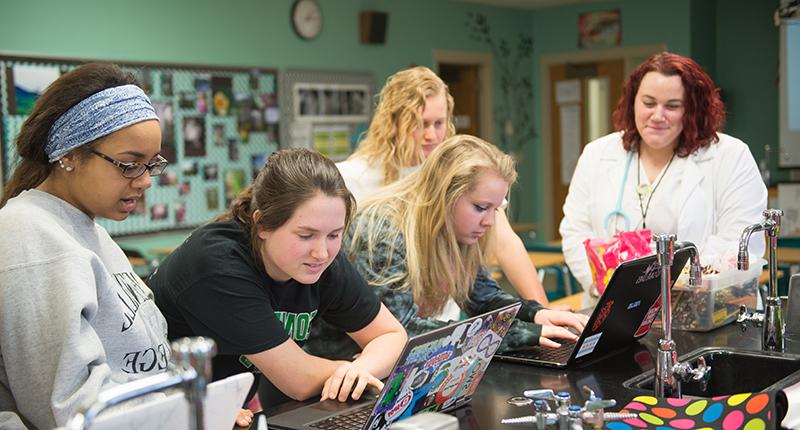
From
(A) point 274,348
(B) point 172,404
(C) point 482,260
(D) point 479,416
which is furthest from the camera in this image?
(C) point 482,260

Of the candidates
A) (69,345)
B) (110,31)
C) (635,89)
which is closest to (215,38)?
(110,31)

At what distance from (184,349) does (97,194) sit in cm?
80

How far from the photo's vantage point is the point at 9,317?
4.64ft

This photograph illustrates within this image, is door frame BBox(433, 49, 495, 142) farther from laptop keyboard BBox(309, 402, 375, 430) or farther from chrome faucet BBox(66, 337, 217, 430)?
chrome faucet BBox(66, 337, 217, 430)

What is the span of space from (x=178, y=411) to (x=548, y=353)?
3.86 ft

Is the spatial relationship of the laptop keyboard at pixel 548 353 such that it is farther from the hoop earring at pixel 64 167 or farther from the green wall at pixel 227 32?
the green wall at pixel 227 32

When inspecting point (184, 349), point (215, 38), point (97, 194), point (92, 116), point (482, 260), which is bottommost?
point (482, 260)

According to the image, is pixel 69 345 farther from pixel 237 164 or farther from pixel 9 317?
pixel 237 164

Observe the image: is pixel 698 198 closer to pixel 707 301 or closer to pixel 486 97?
pixel 707 301

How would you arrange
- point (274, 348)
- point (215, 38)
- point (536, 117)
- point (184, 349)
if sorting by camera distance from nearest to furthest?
point (184, 349) < point (274, 348) < point (215, 38) < point (536, 117)

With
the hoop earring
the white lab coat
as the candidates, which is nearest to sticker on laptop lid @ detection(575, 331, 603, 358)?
the white lab coat

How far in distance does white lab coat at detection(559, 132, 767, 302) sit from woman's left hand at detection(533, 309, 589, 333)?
58 centimetres

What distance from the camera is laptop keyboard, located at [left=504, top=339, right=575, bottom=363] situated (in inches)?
83.2

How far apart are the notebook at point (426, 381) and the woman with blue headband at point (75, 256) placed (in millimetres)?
314
